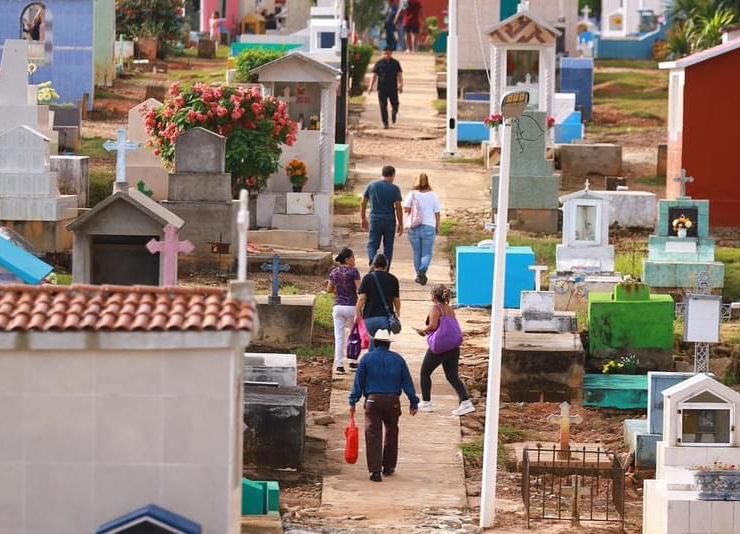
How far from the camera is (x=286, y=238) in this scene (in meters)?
25.9

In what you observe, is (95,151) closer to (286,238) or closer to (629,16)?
(286,238)

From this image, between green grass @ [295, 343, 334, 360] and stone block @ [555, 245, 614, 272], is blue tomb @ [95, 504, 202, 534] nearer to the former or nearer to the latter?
green grass @ [295, 343, 334, 360]

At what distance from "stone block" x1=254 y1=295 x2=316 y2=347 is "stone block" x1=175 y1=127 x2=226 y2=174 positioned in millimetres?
3846

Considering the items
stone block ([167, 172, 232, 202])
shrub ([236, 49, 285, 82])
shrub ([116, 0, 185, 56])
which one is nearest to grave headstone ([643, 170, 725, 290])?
stone block ([167, 172, 232, 202])

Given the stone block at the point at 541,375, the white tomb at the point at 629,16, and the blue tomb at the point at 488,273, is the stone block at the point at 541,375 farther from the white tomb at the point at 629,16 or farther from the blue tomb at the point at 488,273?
the white tomb at the point at 629,16

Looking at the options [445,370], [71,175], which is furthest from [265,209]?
[445,370]

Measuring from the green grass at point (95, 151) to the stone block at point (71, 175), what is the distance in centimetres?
394

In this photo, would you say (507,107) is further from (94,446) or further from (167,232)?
(94,446)

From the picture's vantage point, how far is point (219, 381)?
12.6 metres

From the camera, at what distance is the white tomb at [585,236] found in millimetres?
23438

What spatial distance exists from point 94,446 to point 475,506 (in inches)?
167

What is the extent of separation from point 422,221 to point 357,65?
18983 mm

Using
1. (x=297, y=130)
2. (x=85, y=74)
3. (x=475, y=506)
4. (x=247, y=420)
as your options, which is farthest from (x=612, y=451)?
(x=85, y=74)

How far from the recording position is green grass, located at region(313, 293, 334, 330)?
21.8 m
